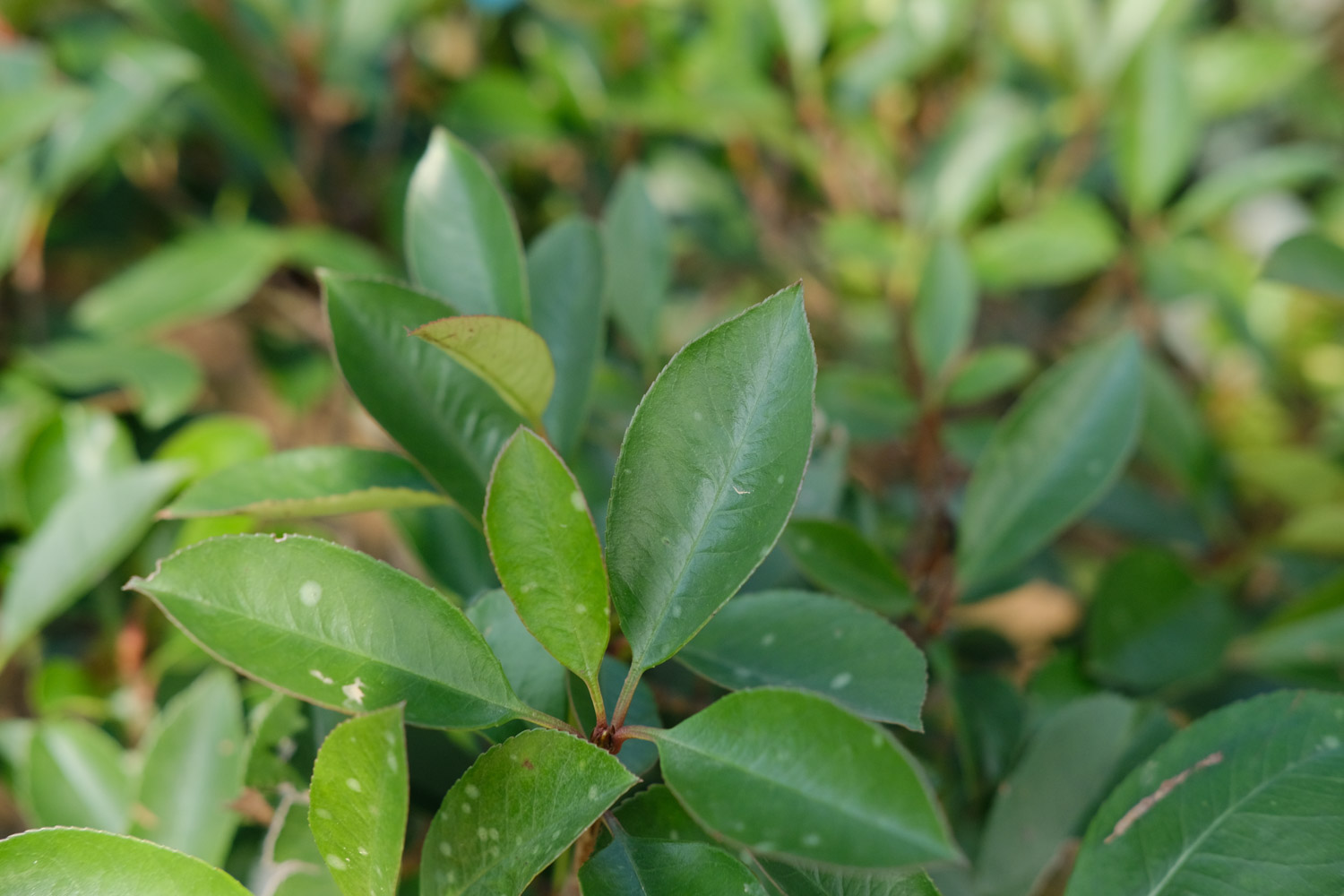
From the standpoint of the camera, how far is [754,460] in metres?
0.33

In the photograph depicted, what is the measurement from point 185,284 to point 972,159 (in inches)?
26.5

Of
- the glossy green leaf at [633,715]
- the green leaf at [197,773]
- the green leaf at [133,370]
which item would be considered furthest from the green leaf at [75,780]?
the glossy green leaf at [633,715]

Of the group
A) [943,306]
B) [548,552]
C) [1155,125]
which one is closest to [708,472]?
[548,552]

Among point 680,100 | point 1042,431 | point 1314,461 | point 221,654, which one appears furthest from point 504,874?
point 1314,461

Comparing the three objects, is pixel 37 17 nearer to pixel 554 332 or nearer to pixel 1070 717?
pixel 554 332

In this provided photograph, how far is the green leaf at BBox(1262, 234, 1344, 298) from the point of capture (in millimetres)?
524

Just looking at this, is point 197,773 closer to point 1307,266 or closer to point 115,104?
point 115,104

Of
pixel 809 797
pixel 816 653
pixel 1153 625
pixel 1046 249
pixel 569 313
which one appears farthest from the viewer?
pixel 1046 249

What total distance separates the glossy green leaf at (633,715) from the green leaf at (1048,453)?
23cm

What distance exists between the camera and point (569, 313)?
0.49 meters

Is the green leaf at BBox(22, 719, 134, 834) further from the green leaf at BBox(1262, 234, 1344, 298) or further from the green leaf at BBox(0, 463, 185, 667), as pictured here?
the green leaf at BBox(1262, 234, 1344, 298)

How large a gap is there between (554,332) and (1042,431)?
286 millimetres

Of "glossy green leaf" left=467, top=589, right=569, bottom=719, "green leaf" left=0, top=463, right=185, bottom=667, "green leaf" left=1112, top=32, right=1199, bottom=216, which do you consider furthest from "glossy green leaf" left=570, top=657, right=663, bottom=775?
"green leaf" left=1112, top=32, right=1199, bottom=216

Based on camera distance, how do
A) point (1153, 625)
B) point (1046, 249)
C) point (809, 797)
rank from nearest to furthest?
point (809, 797) < point (1153, 625) < point (1046, 249)
